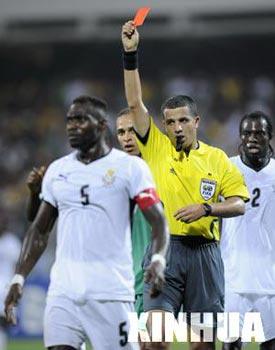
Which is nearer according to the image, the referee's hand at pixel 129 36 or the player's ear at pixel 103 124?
the player's ear at pixel 103 124

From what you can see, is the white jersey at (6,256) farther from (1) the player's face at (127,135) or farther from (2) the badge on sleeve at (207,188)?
(2) the badge on sleeve at (207,188)

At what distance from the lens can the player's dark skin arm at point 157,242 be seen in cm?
634

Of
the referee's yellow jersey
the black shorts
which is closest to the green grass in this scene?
the black shorts

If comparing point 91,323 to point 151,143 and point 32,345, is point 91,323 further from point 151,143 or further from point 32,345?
point 32,345

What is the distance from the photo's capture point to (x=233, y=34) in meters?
25.7

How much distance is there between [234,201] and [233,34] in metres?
18.3

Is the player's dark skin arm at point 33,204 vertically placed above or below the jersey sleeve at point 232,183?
below

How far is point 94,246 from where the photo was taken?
6.61 metres

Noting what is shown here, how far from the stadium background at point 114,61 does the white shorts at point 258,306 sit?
536 inches

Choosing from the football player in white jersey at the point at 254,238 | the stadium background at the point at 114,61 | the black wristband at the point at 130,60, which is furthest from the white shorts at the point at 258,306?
the stadium background at the point at 114,61

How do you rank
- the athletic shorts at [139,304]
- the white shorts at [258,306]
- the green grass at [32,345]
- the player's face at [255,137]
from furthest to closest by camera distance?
the green grass at [32,345]
the white shorts at [258,306]
the player's face at [255,137]
the athletic shorts at [139,304]

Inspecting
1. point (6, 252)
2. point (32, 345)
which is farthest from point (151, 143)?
point (32, 345)

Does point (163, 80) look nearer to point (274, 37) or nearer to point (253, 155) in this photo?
point (274, 37)

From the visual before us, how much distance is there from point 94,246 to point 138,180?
0.49 m
